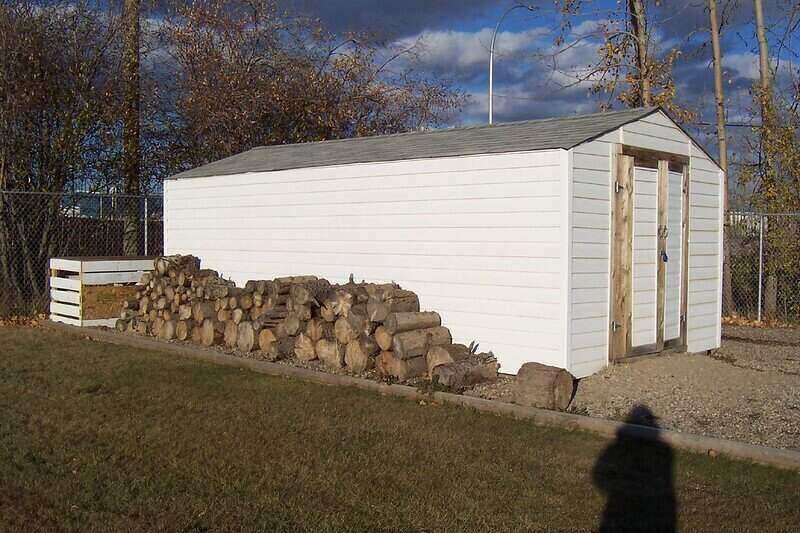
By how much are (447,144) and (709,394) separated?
13.6 feet

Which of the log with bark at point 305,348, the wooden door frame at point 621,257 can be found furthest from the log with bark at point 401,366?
the wooden door frame at point 621,257

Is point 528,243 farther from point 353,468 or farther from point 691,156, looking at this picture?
point 353,468

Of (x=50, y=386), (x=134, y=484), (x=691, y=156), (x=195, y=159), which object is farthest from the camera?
(x=195, y=159)

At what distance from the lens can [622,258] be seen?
886 centimetres

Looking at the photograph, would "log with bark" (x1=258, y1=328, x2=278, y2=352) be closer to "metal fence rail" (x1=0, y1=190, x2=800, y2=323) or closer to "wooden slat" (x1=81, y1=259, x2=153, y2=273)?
"wooden slat" (x1=81, y1=259, x2=153, y2=273)

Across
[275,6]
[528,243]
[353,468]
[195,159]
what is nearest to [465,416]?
[353,468]

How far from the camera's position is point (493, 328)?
29.0 ft

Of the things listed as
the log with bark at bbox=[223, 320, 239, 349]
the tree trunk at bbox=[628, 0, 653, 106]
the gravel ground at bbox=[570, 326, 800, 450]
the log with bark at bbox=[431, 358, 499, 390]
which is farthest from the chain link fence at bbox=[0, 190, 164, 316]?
the tree trunk at bbox=[628, 0, 653, 106]

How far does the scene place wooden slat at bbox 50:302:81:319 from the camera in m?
12.3

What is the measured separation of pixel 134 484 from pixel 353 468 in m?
1.39

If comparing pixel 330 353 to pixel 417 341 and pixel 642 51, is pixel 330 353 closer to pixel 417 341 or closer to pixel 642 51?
pixel 417 341

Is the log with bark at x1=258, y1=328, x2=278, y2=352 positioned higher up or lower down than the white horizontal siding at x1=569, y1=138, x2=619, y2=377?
lower down

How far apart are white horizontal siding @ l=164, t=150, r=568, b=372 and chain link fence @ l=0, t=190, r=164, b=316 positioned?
139 inches

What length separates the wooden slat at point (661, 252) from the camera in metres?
9.44
